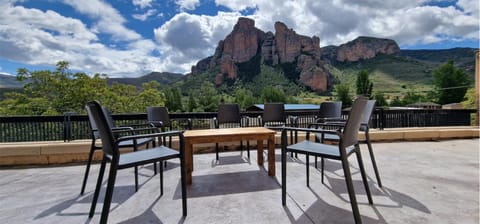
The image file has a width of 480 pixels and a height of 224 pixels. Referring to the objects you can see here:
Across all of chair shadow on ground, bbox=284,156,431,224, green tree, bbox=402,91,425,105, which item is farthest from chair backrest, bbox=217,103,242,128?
green tree, bbox=402,91,425,105

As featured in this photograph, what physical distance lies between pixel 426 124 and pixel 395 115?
125 cm

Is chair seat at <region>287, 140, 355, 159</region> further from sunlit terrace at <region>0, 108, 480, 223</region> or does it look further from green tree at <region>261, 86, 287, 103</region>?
green tree at <region>261, 86, 287, 103</region>

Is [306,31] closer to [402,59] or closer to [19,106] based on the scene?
[402,59]

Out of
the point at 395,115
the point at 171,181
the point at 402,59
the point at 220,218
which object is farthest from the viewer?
the point at 402,59

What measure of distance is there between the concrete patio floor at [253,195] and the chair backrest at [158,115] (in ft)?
2.30

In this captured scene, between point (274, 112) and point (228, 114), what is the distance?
2.43ft

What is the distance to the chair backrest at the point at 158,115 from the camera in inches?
120

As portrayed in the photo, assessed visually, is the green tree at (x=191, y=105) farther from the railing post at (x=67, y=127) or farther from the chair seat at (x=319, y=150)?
the chair seat at (x=319, y=150)

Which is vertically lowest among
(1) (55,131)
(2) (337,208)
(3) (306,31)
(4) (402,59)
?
(2) (337,208)

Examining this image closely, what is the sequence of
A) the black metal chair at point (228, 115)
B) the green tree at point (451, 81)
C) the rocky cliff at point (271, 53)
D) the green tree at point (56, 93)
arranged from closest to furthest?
the black metal chair at point (228, 115) → the green tree at point (56, 93) → the green tree at point (451, 81) → the rocky cliff at point (271, 53)

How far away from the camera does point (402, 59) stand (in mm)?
37812

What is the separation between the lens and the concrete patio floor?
144 cm

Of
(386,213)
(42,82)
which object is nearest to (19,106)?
(42,82)

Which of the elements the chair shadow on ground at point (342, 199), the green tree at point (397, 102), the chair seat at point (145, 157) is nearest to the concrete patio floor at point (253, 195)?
the chair shadow on ground at point (342, 199)
